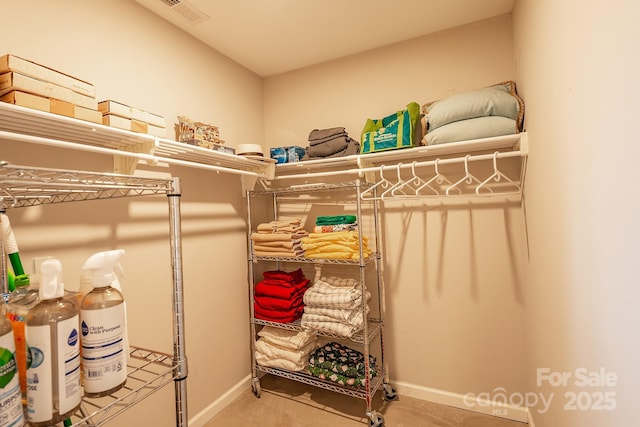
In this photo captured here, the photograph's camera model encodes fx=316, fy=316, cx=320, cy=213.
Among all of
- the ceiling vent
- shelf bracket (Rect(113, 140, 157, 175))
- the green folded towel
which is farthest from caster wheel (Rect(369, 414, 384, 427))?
the ceiling vent

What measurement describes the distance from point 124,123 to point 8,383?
104 cm

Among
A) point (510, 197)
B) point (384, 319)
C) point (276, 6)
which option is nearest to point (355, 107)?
point (276, 6)

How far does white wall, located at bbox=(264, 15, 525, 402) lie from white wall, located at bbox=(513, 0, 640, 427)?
493 mm

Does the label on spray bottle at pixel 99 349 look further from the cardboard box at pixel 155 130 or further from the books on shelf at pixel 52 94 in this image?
the cardboard box at pixel 155 130

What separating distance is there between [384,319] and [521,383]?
874mm

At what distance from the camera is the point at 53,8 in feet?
4.42

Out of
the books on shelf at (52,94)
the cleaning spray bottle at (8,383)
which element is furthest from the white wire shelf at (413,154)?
the cleaning spray bottle at (8,383)

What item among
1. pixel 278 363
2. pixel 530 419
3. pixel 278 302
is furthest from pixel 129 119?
pixel 530 419

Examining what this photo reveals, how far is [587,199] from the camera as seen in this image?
867mm

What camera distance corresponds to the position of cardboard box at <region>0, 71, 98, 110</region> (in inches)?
39.8

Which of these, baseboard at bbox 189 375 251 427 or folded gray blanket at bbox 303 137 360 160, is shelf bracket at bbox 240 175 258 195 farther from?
baseboard at bbox 189 375 251 427

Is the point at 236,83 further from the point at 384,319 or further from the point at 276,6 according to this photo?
the point at 384,319

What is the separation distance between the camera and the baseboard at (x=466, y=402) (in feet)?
6.26

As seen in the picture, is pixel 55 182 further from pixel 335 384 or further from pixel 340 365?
pixel 335 384
